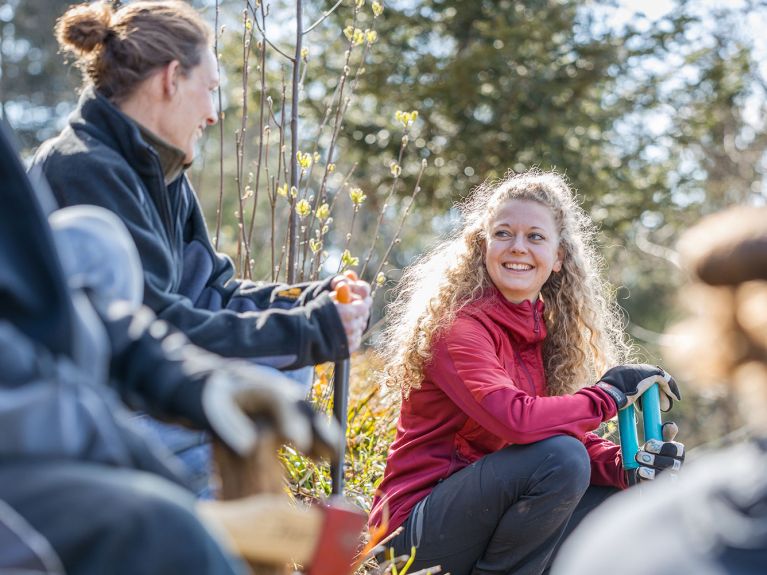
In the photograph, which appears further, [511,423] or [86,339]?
[511,423]

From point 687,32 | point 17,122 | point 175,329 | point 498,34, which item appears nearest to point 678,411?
point 687,32

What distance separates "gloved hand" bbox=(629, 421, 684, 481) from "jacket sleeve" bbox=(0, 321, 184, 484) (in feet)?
6.92

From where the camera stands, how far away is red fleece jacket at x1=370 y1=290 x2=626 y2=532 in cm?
299

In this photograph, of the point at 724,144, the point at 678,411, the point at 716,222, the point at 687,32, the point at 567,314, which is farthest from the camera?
the point at 678,411

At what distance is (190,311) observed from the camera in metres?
2.29

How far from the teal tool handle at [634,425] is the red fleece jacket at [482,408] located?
0.33 feet

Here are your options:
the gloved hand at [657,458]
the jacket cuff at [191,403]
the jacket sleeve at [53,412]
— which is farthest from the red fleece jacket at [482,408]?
the jacket sleeve at [53,412]

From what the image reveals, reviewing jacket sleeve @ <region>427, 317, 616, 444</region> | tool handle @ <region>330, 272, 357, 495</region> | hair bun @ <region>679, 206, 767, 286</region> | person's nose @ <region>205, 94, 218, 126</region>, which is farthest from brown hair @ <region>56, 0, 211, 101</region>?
hair bun @ <region>679, 206, 767, 286</region>

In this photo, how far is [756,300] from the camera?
151 centimetres

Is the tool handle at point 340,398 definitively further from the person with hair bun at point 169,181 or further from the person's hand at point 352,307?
the person with hair bun at point 169,181

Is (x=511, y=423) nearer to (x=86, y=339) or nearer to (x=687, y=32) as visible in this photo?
(x=86, y=339)

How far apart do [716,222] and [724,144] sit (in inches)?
540

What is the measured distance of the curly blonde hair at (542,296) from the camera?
3334mm

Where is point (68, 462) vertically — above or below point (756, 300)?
below
